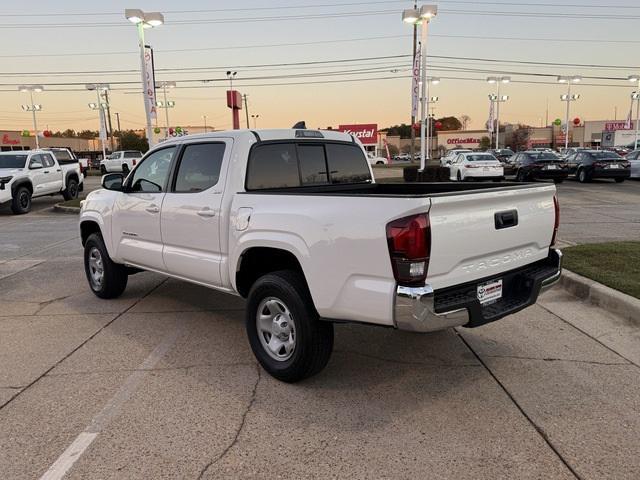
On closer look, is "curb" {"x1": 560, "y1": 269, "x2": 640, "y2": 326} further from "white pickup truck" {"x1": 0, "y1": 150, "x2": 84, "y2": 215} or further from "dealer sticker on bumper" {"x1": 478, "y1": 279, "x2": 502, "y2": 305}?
"white pickup truck" {"x1": 0, "y1": 150, "x2": 84, "y2": 215}

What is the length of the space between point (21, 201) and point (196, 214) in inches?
570

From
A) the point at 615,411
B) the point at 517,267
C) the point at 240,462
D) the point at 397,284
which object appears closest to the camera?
the point at 240,462

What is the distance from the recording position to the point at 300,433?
3.21 meters

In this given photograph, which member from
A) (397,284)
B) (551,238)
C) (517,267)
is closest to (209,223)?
(397,284)

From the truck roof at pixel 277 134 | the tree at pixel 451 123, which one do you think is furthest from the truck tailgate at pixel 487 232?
the tree at pixel 451 123

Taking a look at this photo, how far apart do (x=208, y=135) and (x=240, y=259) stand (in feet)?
4.39

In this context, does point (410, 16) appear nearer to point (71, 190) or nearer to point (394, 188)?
point (71, 190)

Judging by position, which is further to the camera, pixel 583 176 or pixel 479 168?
pixel 583 176

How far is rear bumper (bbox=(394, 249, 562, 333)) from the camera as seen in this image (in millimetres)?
3094

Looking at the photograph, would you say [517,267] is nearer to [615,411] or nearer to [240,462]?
[615,411]

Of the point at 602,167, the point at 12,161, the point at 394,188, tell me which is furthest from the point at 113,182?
the point at 602,167

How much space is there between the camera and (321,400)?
3.65m

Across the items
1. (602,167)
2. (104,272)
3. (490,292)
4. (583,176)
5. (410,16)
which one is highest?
(410,16)

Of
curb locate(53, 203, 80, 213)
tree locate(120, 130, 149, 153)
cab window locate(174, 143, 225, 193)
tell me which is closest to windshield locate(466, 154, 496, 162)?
curb locate(53, 203, 80, 213)
